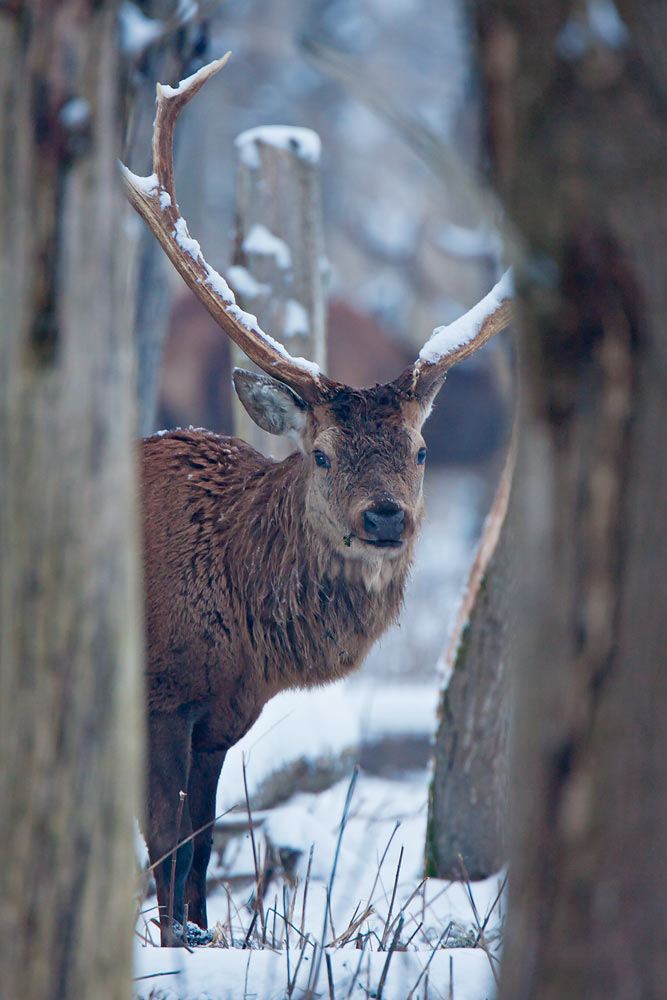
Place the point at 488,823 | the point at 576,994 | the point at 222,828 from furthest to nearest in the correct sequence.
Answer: the point at 222,828 < the point at 488,823 < the point at 576,994

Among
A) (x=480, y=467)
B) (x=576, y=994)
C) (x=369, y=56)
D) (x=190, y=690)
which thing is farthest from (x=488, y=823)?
(x=369, y=56)

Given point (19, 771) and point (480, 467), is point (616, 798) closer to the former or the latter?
point (19, 771)

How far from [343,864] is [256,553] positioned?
70.6 inches

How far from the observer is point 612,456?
4.44 ft

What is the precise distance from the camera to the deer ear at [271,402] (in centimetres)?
387

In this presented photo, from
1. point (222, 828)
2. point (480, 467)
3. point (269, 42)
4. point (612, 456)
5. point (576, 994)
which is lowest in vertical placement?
point (222, 828)

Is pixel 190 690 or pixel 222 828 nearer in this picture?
pixel 190 690

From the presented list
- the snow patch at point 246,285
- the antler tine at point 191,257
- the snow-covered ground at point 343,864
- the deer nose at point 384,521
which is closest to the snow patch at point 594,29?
the snow-covered ground at point 343,864

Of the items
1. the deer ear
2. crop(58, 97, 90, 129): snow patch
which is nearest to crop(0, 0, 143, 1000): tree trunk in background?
crop(58, 97, 90, 129): snow patch

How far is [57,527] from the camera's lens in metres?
1.39

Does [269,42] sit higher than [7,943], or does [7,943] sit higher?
[269,42]

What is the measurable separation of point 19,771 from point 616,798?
2.41 ft

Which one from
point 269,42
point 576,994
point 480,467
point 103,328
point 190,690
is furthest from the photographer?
point 269,42

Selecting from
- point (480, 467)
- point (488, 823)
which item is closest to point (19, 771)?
point (488, 823)
